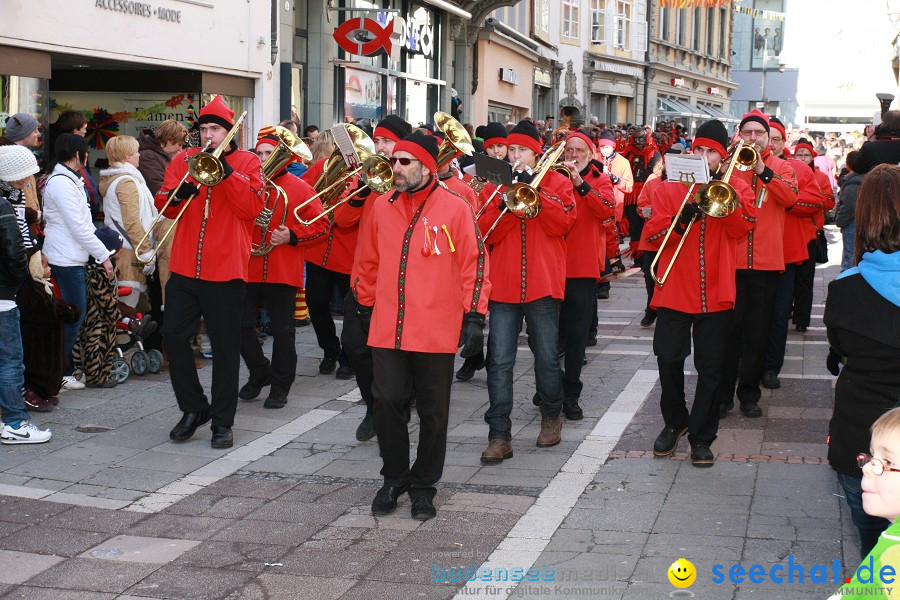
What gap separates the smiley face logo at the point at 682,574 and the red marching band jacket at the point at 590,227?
3.57m

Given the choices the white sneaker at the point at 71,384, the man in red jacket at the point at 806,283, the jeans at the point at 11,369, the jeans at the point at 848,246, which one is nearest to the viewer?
the jeans at the point at 11,369

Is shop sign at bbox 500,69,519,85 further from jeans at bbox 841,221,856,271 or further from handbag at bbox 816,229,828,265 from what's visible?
jeans at bbox 841,221,856,271

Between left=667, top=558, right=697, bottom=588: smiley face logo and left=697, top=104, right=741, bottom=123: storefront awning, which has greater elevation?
left=697, top=104, right=741, bottom=123: storefront awning

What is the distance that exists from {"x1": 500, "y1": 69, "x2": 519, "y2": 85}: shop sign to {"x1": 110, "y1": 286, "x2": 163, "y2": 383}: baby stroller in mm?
19585

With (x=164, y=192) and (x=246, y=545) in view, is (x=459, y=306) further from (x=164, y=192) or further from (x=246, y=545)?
(x=164, y=192)

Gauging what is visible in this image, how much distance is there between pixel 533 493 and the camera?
6.56m

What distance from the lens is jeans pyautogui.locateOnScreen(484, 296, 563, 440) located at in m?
7.25

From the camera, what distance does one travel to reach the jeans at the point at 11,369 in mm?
7273

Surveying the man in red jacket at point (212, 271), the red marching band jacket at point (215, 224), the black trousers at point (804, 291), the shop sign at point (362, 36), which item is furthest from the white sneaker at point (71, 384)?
the shop sign at point (362, 36)

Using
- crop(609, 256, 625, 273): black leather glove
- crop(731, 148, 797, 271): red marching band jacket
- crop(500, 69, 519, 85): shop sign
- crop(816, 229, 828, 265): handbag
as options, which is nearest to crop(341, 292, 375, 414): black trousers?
Result: crop(731, 148, 797, 271): red marching band jacket

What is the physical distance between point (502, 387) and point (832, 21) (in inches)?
2138

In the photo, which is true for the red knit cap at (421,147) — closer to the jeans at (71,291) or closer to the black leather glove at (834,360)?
the black leather glove at (834,360)

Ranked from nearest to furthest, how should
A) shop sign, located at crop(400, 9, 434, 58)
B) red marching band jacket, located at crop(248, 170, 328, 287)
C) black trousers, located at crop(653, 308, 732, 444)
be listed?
black trousers, located at crop(653, 308, 732, 444)
red marching band jacket, located at crop(248, 170, 328, 287)
shop sign, located at crop(400, 9, 434, 58)

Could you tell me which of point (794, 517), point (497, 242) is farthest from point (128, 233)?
point (794, 517)
